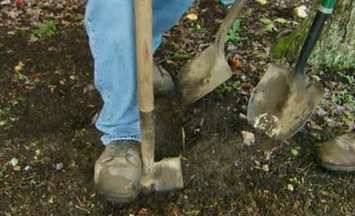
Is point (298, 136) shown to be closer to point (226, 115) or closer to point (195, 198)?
point (226, 115)

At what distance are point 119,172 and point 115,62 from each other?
0.44 metres

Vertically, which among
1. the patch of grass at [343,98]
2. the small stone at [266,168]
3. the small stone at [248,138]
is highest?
the patch of grass at [343,98]

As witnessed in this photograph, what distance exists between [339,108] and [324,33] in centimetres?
38

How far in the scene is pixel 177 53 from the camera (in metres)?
3.03

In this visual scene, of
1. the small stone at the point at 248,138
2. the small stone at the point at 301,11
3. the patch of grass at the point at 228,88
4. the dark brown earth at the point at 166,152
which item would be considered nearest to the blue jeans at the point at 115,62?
the dark brown earth at the point at 166,152

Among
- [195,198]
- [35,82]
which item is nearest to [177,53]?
[35,82]

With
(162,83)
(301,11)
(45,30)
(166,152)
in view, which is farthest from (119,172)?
(301,11)

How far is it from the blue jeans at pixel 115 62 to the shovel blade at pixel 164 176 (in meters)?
0.15

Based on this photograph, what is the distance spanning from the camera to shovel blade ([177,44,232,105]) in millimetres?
2541

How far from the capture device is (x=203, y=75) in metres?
2.58

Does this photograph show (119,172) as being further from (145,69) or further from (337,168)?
(337,168)

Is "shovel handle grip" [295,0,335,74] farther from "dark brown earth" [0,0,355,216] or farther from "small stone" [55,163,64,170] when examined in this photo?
"small stone" [55,163,64,170]

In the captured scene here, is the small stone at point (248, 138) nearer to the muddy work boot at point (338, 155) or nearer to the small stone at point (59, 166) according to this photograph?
the muddy work boot at point (338, 155)

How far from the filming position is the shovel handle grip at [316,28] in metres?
2.32
